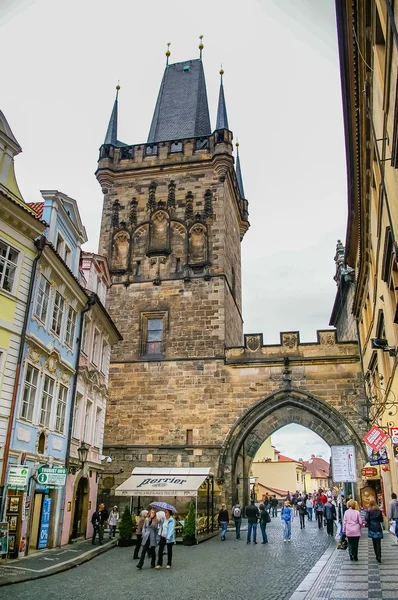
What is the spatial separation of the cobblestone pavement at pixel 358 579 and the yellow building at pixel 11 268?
666 cm

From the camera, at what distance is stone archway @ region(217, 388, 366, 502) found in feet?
69.9

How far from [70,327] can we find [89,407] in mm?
3351

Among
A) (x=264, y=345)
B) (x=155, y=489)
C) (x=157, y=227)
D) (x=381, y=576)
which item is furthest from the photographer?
(x=157, y=227)

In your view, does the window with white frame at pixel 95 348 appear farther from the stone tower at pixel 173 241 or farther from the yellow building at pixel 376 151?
the yellow building at pixel 376 151

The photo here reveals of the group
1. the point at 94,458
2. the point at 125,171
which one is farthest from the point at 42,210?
the point at 125,171

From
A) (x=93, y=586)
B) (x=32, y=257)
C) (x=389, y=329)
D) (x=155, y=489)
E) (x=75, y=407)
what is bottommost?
(x=93, y=586)

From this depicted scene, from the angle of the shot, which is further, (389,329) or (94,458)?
(94,458)

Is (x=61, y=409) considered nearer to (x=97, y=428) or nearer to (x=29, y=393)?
(x=29, y=393)

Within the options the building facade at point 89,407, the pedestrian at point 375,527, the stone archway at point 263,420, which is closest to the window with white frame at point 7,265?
the building facade at point 89,407

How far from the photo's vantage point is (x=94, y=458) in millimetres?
18047

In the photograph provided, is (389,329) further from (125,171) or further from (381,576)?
(125,171)

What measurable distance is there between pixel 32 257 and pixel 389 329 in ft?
29.2

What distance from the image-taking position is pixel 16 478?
11.3 metres

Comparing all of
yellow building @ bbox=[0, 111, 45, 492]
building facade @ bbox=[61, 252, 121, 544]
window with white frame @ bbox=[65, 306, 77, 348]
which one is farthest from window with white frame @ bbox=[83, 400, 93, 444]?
yellow building @ bbox=[0, 111, 45, 492]
